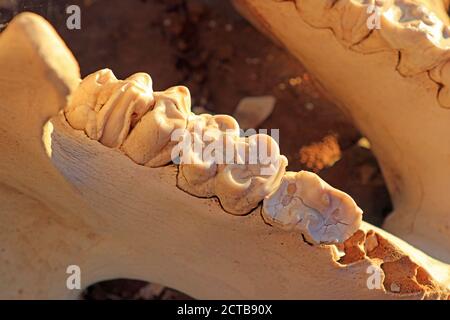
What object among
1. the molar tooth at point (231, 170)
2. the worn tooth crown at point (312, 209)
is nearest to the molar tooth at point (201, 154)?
the molar tooth at point (231, 170)

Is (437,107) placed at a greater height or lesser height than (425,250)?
greater

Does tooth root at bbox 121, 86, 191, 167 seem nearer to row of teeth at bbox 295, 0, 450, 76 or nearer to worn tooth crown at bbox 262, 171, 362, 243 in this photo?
worn tooth crown at bbox 262, 171, 362, 243

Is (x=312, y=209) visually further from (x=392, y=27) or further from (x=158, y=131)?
(x=392, y=27)

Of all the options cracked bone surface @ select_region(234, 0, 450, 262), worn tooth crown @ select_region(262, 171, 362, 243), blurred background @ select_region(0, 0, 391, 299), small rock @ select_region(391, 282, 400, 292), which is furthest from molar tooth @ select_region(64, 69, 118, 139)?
blurred background @ select_region(0, 0, 391, 299)

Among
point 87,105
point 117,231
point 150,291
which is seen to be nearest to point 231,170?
point 87,105

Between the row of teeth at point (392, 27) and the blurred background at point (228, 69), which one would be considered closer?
the row of teeth at point (392, 27)

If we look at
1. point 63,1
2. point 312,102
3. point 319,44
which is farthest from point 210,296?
point 312,102

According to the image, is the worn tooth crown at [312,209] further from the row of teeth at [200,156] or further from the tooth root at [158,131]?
the tooth root at [158,131]
